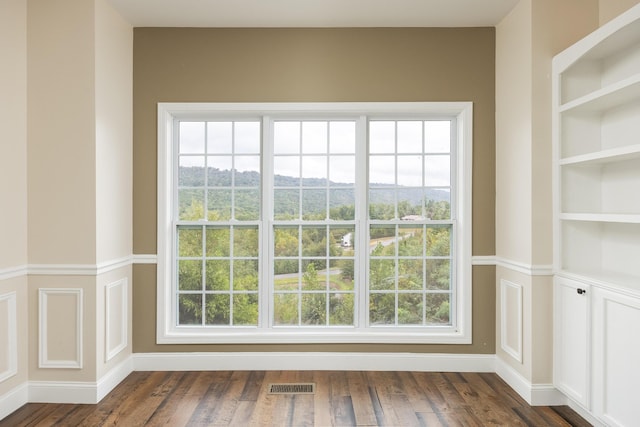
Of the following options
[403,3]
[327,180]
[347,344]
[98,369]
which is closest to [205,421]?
[98,369]

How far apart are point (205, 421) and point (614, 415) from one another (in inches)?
98.1

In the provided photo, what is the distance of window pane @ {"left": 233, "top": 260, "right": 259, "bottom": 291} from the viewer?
414 cm

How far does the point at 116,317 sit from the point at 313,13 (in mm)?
2912

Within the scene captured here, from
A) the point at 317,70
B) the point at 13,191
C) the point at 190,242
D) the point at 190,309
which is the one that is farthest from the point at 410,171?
the point at 13,191

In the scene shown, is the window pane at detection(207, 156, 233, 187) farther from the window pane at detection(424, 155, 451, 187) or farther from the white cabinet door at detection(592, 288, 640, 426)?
the white cabinet door at detection(592, 288, 640, 426)

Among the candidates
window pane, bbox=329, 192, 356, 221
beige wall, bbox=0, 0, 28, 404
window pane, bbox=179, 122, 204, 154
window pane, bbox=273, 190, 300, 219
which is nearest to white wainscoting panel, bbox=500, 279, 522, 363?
window pane, bbox=329, 192, 356, 221

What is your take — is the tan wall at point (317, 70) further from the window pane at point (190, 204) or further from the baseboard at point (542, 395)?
the baseboard at point (542, 395)

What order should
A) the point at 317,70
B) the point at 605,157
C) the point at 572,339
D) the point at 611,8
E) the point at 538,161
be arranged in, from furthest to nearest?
the point at 317,70
the point at 538,161
the point at 611,8
the point at 572,339
the point at 605,157

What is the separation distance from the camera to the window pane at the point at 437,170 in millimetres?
4152

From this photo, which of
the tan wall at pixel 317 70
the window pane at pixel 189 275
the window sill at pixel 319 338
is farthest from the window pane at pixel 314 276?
the window pane at pixel 189 275

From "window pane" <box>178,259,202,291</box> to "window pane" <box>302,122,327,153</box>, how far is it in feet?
4.65

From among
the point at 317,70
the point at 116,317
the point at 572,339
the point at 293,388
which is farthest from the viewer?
the point at 317,70

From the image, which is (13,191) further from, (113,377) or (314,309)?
(314,309)

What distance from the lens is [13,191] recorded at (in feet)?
10.5
